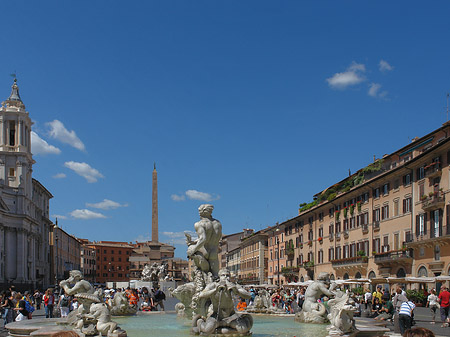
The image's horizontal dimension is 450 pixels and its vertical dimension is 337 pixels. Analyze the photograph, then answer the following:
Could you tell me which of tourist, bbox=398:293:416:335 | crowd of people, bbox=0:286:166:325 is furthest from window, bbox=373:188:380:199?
tourist, bbox=398:293:416:335

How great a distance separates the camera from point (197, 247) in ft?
42.5

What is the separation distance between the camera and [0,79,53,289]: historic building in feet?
236

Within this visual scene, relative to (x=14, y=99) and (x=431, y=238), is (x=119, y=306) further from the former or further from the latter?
(x=14, y=99)

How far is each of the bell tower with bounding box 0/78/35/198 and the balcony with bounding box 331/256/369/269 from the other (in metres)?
44.3

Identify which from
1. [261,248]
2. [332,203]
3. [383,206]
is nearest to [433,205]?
[383,206]

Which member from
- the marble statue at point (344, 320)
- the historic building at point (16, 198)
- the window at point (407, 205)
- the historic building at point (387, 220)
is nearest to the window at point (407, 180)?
the historic building at point (387, 220)

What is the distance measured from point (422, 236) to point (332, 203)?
741 inches

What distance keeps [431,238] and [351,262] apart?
15508mm

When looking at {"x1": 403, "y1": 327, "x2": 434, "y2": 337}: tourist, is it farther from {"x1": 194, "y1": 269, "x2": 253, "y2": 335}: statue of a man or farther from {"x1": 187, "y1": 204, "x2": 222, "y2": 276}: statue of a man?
{"x1": 187, "y1": 204, "x2": 222, "y2": 276}: statue of a man

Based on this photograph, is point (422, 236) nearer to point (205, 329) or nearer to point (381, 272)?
point (381, 272)

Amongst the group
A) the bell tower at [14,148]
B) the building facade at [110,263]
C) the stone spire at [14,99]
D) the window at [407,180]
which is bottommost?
the building facade at [110,263]

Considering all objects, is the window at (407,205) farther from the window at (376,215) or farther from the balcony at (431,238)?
the window at (376,215)

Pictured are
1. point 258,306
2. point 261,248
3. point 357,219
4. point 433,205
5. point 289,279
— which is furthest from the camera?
point 261,248

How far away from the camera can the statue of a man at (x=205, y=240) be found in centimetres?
1288
